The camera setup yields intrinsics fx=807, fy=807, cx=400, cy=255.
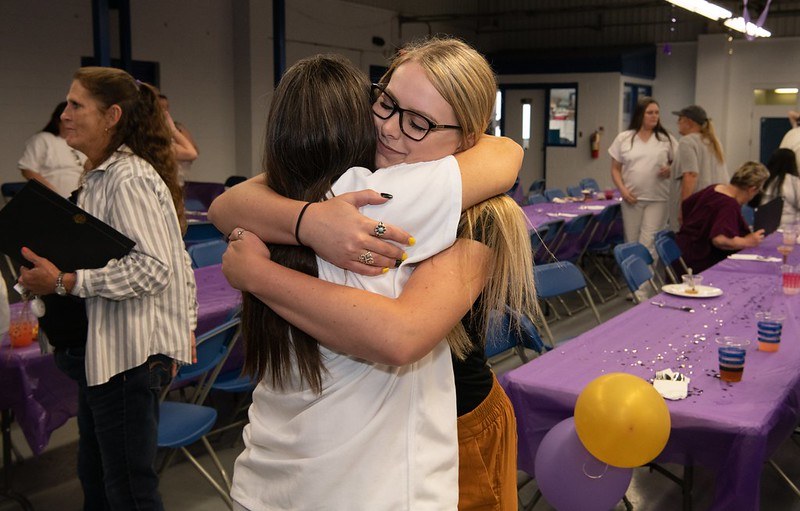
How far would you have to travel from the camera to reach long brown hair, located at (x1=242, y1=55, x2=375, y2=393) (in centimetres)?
121

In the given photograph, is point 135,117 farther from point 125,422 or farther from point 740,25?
point 740,25

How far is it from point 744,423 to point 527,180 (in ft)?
46.5

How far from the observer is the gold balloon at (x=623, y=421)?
7.02 feet

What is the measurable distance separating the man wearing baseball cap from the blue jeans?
17.8 ft

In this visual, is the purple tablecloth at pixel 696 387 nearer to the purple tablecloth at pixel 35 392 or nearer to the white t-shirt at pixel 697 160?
the purple tablecloth at pixel 35 392

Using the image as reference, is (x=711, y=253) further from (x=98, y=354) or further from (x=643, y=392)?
(x=98, y=354)

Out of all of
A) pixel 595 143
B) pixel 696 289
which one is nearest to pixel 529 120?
pixel 595 143

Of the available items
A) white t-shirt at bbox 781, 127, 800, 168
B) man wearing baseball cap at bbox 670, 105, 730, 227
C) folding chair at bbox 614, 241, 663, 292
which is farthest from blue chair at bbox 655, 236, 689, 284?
white t-shirt at bbox 781, 127, 800, 168

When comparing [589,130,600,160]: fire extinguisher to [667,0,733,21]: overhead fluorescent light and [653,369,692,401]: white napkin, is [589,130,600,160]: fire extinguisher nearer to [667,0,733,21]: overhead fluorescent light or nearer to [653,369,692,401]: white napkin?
[667,0,733,21]: overhead fluorescent light

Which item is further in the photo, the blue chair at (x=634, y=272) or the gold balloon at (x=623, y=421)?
the blue chair at (x=634, y=272)

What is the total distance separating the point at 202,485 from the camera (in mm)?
3705

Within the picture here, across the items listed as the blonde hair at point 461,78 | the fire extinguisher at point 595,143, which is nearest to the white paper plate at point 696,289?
the blonde hair at point 461,78

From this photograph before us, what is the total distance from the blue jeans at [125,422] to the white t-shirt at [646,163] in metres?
5.74

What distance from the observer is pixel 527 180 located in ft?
53.6
